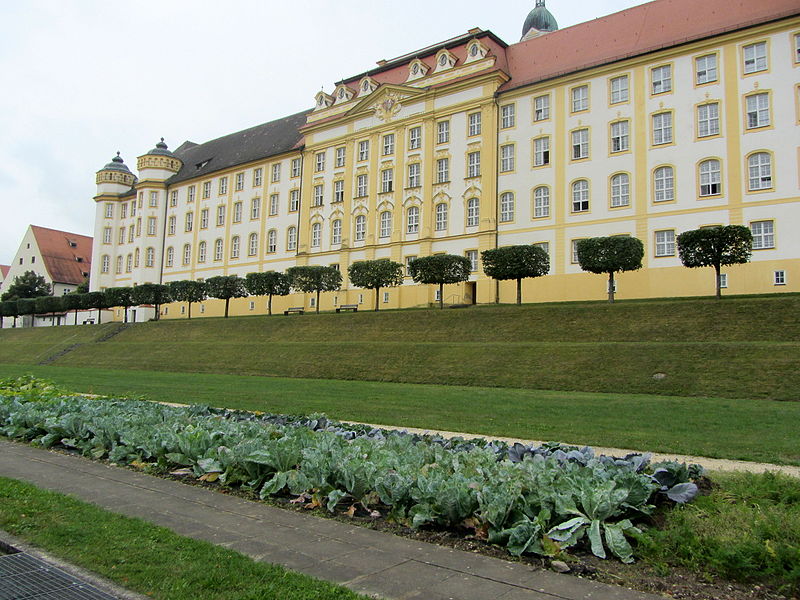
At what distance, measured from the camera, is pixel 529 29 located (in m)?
74.2

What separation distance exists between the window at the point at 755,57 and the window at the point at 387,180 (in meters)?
25.7

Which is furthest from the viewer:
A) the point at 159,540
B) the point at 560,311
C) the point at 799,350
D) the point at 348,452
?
the point at 560,311

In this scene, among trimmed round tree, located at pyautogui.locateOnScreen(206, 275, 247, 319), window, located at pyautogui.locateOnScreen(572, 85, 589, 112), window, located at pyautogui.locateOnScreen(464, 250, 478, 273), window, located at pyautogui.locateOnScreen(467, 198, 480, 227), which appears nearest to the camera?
window, located at pyautogui.locateOnScreen(572, 85, 589, 112)

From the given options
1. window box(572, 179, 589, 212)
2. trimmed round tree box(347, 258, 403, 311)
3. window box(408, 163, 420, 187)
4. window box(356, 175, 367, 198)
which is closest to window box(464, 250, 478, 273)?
trimmed round tree box(347, 258, 403, 311)

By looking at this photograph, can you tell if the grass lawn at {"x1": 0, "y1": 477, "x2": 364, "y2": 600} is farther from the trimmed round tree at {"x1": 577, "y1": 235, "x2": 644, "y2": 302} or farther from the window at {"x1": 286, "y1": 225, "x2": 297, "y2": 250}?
the window at {"x1": 286, "y1": 225, "x2": 297, "y2": 250}

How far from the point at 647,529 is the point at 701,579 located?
0.97 meters

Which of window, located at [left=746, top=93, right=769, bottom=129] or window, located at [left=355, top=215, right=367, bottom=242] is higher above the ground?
window, located at [left=746, top=93, right=769, bottom=129]

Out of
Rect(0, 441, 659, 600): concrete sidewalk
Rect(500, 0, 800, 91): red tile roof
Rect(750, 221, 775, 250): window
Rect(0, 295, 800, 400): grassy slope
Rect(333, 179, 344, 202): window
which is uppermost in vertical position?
Rect(500, 0, 800, 91): red tile roof

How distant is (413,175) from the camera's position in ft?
161

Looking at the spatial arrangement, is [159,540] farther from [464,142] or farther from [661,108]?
[464,142]

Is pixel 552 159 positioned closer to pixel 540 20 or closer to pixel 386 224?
pixel 386 224

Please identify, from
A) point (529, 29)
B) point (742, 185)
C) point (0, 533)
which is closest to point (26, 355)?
point (0, 533)

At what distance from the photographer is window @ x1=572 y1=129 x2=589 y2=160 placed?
41438mm

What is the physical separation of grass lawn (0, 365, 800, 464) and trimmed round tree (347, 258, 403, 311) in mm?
20349
